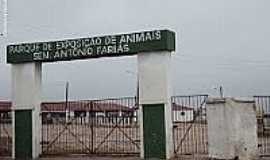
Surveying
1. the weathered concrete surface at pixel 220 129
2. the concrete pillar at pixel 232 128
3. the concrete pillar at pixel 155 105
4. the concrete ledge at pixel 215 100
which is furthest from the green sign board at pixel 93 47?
the concrete pillar at pixel 232 128

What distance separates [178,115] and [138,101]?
432cm

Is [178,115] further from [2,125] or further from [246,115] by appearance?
[2,125]

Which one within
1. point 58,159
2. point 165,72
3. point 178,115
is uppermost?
point 165,72

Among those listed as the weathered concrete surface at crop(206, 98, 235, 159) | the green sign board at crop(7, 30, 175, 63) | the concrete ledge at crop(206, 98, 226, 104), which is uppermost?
the green sign board at crop(7, 30, 175, 63)

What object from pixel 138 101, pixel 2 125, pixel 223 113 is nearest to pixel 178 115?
pixel 138 101

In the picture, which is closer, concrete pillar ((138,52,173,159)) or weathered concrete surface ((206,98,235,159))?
weathered concrete surface ((206,98,235,159))

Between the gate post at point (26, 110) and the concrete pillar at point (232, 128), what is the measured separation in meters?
7.51

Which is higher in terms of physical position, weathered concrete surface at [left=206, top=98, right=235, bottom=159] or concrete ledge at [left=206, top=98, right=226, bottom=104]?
concrete ledge at [left=206, top=98, right=226, bottom=104]

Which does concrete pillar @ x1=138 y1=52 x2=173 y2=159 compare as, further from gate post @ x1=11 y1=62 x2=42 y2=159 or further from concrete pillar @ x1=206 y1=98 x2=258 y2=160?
gate post @ x1=11 y1=62 x2=42 y2=159

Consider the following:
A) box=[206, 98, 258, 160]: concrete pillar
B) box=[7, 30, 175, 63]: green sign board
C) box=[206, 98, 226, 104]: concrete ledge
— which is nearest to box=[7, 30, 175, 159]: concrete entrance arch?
box=[7, 30, 175, 63]: green sign board

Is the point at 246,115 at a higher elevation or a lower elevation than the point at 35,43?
lower

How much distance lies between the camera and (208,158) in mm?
18141

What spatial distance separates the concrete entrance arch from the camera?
18.6 metres

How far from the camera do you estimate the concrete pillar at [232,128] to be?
17375 millimetres
